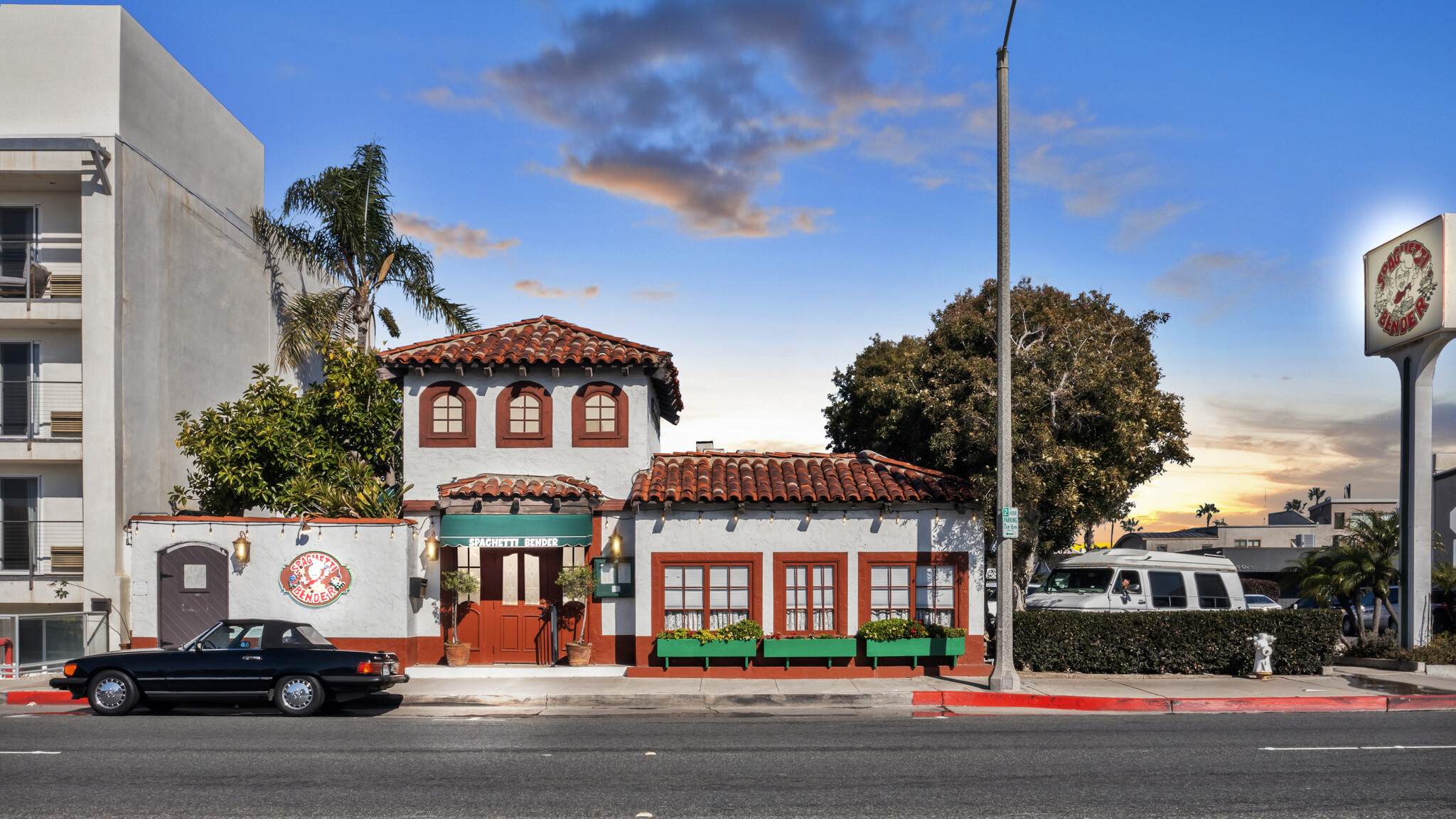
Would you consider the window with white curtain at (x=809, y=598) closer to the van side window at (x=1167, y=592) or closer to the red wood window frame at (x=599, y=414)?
the red wood window frame at (x=599, y=414)

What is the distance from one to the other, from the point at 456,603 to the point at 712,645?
5108 mm

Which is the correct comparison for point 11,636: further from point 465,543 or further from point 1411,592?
point 1411,592

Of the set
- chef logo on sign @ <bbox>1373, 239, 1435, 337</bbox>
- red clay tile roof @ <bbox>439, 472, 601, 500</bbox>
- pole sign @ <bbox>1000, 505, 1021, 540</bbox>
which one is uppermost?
chef logo on sign @ <bbox>1373, 239, 1435, 337</bbox>

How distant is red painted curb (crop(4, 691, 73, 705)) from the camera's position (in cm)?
1588

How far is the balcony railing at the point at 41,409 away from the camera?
2144 cm

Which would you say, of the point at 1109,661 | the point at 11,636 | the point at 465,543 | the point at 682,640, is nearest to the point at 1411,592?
the point at 1109,661

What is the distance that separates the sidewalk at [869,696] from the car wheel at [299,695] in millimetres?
1506

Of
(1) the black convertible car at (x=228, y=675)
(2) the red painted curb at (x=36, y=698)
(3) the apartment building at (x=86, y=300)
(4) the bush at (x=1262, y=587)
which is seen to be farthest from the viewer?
(4) the bush at (x=1262, y=587)

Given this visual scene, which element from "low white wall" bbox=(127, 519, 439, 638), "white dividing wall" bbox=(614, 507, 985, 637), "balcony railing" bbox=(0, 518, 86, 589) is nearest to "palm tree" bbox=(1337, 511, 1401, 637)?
"white dividing wall" bbox=(614, 507, 985, 637)

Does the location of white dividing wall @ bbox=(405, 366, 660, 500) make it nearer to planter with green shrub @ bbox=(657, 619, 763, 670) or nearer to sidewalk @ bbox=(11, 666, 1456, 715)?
planter with green shrub @ bbox=(657, 619, 763, 670)

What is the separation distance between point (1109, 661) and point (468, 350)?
1359 cm

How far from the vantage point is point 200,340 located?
2480cm

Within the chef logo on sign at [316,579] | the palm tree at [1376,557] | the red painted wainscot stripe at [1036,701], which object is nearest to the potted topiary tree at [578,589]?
the chef logo on sign at [316,579]

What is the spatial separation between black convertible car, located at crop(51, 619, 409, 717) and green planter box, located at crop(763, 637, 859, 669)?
6.78m
